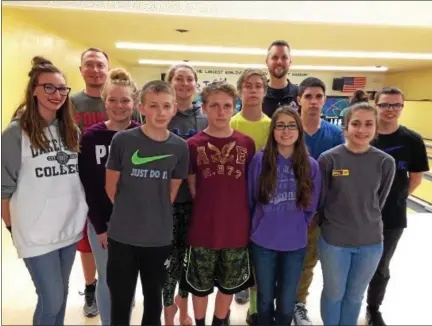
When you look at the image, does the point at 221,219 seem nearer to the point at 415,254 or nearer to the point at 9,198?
the point at 9,198

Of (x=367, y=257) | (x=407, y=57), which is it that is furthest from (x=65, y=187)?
(x=407, y=57)

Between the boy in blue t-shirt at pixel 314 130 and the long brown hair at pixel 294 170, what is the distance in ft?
0.89

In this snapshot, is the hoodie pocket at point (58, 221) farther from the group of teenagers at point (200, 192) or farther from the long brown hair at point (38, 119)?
the long brown hair at point (38, 119)

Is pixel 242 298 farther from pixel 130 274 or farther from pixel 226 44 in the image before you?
pixel 226 44

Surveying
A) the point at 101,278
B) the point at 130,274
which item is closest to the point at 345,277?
the point at 130,274

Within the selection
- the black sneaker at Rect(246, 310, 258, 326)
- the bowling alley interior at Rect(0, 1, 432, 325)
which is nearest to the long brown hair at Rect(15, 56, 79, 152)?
the bowling alley interior at Rect(0, 1, 432, 325)

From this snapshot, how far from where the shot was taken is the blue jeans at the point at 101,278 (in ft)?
4.48

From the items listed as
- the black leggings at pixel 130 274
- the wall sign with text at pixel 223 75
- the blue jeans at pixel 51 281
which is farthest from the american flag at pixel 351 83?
the blue jeans at pixel 51 281

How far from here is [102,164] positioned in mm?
1313

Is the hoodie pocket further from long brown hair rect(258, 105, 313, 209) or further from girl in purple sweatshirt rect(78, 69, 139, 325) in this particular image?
long brown hair rect(258, 105, 313, 209)

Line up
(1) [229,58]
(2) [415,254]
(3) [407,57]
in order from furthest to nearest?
(1) [229,58] < (3) [407,57] < (2) [415,254]

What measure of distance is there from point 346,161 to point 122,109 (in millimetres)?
992

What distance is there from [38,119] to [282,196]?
102 cm

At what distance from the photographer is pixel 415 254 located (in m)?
2.61
